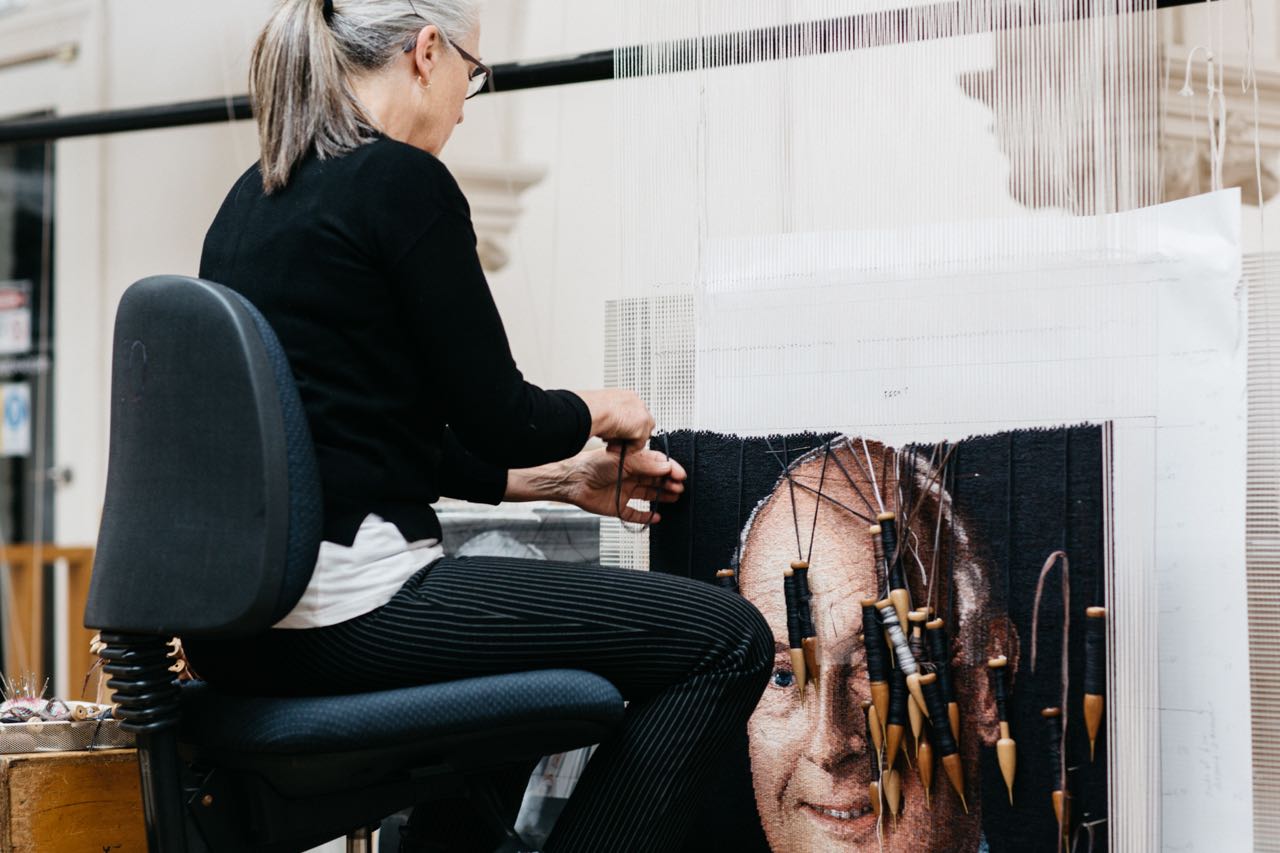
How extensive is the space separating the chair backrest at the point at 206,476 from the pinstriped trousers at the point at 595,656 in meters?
0.08

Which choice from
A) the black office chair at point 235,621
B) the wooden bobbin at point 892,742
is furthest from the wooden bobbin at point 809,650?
the black office chair at point 235,621

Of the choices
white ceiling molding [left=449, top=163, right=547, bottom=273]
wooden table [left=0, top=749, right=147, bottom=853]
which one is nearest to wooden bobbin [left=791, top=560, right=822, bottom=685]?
wooden table [left=0, top=749, right=147, bottom=853]

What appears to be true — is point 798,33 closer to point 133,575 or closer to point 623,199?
point 623,199

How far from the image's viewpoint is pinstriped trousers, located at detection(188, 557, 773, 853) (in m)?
1.02

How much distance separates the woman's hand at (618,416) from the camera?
1278 millimetres

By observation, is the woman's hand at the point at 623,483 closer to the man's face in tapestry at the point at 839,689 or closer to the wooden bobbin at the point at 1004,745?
the man's face in tapestry at the point at 839,689

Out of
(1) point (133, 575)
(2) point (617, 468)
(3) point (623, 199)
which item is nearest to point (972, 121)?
(3) point (623, 199)

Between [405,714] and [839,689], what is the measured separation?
22.5 inches

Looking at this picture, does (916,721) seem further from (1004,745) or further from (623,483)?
(623,483)

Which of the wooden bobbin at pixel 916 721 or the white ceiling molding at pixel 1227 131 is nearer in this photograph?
the wooden bobbin at pixel 916 721

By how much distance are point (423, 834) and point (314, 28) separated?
0.83 meters

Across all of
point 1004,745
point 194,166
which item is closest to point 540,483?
point 1004,745

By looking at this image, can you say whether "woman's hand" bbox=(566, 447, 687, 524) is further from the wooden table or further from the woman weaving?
the wooden table

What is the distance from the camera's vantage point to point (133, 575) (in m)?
1.02
